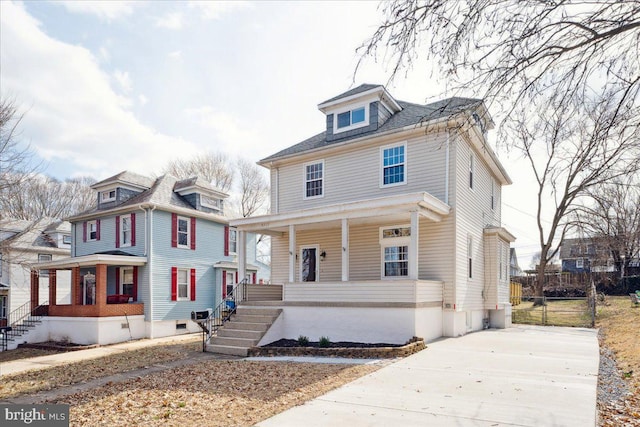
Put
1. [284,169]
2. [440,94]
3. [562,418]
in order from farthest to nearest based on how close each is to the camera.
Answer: [284,169], [440,94], [562,418]

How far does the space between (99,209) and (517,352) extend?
Answer: 2088 centimetres

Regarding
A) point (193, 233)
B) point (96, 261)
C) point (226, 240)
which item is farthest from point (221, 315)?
point (226, 240)

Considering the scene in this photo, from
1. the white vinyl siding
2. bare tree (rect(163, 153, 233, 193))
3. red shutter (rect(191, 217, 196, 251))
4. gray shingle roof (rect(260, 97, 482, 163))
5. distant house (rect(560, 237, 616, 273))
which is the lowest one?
distant house (rect(560, 237, 616, 273))

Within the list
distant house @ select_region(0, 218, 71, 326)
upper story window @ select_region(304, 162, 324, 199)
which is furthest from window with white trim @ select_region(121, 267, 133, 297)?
upper story window @ select_region(304, 162, 324, 199)

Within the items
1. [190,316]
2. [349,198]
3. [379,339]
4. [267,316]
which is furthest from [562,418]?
[190,316]

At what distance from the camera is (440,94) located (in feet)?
19.1

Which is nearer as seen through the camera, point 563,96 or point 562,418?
point 562,418

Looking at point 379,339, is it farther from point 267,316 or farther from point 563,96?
point 563,96

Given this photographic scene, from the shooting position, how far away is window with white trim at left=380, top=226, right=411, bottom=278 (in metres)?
14.2

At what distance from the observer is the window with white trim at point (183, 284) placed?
848 inches

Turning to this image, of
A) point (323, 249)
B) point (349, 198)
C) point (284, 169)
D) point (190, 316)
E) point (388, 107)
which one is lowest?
point (190, 316)

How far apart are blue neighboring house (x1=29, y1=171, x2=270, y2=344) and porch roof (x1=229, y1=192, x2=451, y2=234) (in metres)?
3.86

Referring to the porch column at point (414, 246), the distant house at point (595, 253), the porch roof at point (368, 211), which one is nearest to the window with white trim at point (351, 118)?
the porch roof at point (368, 211)

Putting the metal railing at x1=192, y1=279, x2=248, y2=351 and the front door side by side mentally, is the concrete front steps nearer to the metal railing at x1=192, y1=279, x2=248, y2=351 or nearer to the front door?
the metal railing at x1=192, y1=279, x2=248, y2=351
